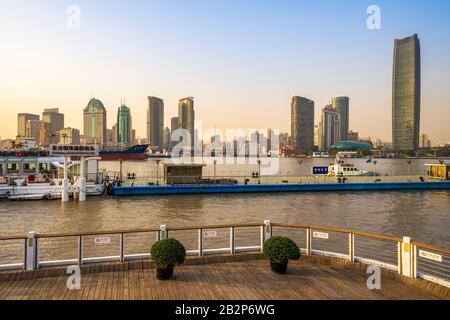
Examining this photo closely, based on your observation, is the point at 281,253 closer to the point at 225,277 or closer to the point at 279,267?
the point at 279,267

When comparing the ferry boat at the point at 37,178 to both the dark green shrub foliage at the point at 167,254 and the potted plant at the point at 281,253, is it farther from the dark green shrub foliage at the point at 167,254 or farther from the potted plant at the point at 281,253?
the potted plant at the point at 281,253

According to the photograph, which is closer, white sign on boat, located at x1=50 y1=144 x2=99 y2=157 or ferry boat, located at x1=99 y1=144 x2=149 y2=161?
white sign on boat, located at x1=50 y1=144 x2=99 y2=157

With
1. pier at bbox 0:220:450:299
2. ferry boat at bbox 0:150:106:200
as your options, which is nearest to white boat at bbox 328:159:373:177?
ferry boat at bbox 0:150:106:200

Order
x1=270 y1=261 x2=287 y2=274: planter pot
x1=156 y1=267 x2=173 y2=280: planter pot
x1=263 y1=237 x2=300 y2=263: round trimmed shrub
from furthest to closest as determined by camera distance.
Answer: x1=270 y1=261 x2=287 y2=274: planter pot → x1=263 y1=237 x2=300 y2=263: round trimmed shrub → x1=156 y1=267 x2=173 y2=280: planter pot

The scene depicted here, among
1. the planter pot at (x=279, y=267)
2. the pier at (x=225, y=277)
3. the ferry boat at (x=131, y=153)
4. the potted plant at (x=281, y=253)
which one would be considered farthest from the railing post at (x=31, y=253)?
the ferry boat at (x=131, y=153)

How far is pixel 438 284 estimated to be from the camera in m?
8.23

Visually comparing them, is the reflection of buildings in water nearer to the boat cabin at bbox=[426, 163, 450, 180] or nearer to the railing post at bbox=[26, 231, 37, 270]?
the boat cabin at bbox=[426, 163, 450, 180]

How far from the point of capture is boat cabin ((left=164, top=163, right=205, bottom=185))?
47469 millimetres

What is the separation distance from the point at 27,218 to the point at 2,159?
25838mm

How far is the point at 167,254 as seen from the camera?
8.72 meters

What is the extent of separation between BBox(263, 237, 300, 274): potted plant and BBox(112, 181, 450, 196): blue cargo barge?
1424 inches

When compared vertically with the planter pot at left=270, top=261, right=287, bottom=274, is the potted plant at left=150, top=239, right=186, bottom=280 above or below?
above

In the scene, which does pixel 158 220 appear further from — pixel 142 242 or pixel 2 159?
pixel 2 159
